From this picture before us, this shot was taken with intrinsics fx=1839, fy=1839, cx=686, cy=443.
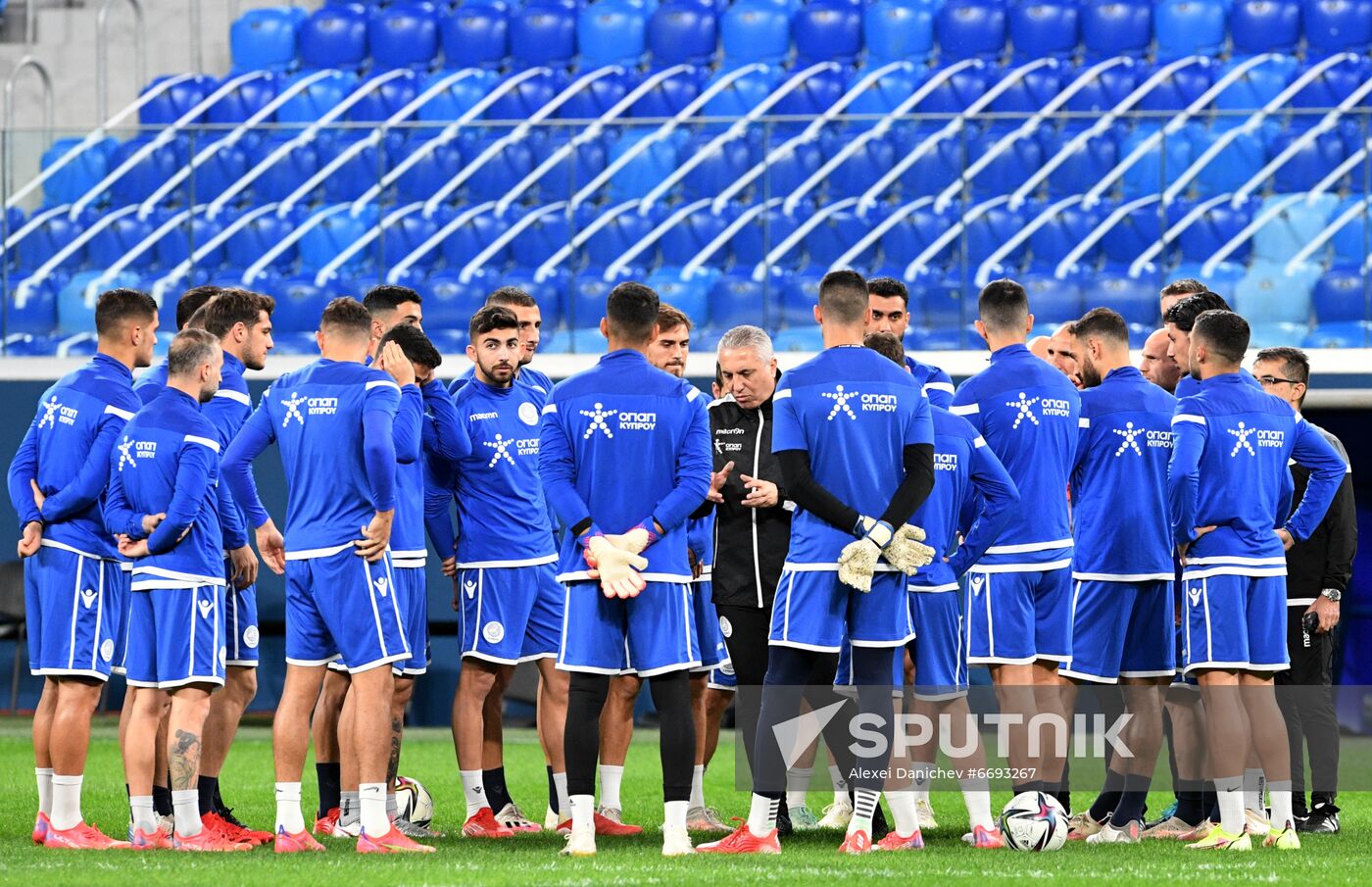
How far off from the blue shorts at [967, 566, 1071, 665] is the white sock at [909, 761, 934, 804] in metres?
0.48

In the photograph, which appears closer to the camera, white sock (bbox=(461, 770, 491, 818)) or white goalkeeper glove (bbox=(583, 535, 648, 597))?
white goalkeeper glove (bbox=(583, 535, 648, 597))

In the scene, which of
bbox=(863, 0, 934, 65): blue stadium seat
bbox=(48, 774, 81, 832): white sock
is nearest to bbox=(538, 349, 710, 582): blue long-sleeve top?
bbox=(48, 774, 81, 832): white sock

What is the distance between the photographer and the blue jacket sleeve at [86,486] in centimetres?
728

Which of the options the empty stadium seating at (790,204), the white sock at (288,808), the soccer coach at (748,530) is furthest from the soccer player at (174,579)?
the empty stadium seating at (790,204)

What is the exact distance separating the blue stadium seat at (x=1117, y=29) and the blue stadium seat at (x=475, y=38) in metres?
5.31

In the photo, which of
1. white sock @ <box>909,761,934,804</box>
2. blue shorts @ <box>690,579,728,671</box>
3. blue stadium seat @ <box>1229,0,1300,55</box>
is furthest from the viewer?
blue stadium seat @ <box>1229,0,1300,55</box>

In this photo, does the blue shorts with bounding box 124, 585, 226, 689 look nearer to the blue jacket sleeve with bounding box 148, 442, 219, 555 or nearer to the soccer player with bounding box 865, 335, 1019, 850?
the blue jacket sleeve with bounding box 148, 442, 219, 555

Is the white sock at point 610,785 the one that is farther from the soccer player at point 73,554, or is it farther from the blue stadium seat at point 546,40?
Answer: the blue stadium seat at point 546,40

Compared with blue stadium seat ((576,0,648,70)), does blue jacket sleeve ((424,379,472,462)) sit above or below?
below

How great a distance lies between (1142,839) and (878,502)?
1942 mm

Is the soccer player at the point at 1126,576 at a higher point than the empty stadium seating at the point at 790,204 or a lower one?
lower

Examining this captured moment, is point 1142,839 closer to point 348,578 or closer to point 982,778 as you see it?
point 982,778

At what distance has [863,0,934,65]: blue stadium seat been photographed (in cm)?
1619

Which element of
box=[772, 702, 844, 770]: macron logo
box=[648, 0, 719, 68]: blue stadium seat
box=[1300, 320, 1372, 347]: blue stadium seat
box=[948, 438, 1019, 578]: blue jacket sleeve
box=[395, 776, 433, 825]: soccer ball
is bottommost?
box=[395, 776, 433, 825]: soccer ball
